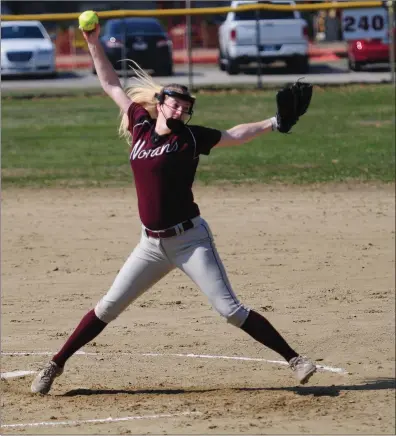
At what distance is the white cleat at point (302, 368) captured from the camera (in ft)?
22.5

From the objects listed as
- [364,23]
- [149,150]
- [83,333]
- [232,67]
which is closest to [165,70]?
[232,67]

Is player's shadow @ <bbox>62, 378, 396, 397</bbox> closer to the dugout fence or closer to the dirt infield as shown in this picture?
the dirt infield

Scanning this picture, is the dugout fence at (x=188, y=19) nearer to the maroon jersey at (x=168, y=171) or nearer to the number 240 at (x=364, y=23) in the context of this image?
the number 240 at (x=364, y=23)

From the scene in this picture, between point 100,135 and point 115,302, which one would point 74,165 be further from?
point 115,302

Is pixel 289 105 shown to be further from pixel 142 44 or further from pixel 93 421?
pixel 142 44

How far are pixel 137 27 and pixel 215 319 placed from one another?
21615 mm

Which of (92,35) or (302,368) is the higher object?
(92,35)

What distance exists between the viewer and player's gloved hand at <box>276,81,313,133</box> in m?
6.75

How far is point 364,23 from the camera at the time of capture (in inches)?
1061

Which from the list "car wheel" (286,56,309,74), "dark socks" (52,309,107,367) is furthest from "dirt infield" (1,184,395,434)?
"car wheel" (286,56,309,74)

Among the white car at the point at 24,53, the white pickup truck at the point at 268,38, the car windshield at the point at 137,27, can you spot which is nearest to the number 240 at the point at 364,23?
the white pickup truck at the point at 268,38

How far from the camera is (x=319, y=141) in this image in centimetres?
1875

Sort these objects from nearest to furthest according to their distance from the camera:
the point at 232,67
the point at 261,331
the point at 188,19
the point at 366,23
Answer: the point at 261,331, the point at 188,19, the point at 366,23, the point at 232,67

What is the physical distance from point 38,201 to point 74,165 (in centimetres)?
275
